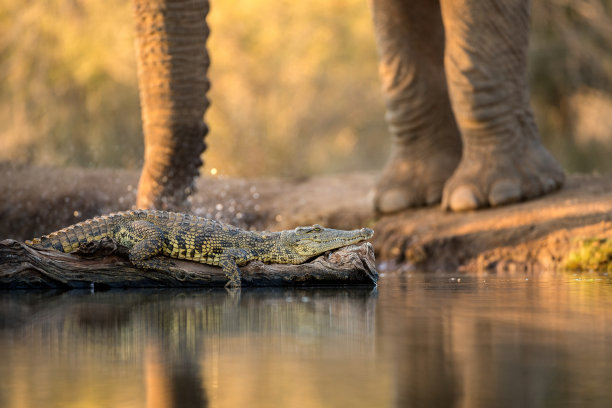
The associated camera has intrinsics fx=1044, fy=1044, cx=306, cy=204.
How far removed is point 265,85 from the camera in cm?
2778

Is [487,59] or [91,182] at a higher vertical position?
[487,59]

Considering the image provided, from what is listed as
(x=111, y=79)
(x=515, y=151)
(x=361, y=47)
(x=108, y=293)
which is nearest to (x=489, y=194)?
(x=515, y=151)

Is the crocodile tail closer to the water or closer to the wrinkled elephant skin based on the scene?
the water

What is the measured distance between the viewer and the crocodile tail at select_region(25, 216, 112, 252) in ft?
22.4

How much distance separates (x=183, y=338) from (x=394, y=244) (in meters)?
6.69

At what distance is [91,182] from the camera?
43.3 feet

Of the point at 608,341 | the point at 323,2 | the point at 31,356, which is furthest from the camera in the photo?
the point at 323,2

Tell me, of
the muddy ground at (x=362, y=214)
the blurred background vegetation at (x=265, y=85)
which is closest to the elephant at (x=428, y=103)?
→ the muddy ground at (x=362, y=214)

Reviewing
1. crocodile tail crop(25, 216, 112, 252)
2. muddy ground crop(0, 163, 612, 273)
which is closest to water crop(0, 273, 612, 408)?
crocodile tail crop(25, 216, 112, 252)

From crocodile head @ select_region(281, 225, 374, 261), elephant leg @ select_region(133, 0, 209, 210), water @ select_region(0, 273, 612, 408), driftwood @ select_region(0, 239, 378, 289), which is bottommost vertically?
water @ select_region(0, 273, 612, 408)

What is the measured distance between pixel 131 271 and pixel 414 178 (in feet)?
18.4

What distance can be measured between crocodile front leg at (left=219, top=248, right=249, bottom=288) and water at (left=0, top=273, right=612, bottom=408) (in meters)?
0.58

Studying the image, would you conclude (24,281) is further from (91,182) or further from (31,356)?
(91,182)

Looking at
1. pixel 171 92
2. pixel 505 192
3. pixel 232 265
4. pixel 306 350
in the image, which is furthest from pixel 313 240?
pixel 505 192
